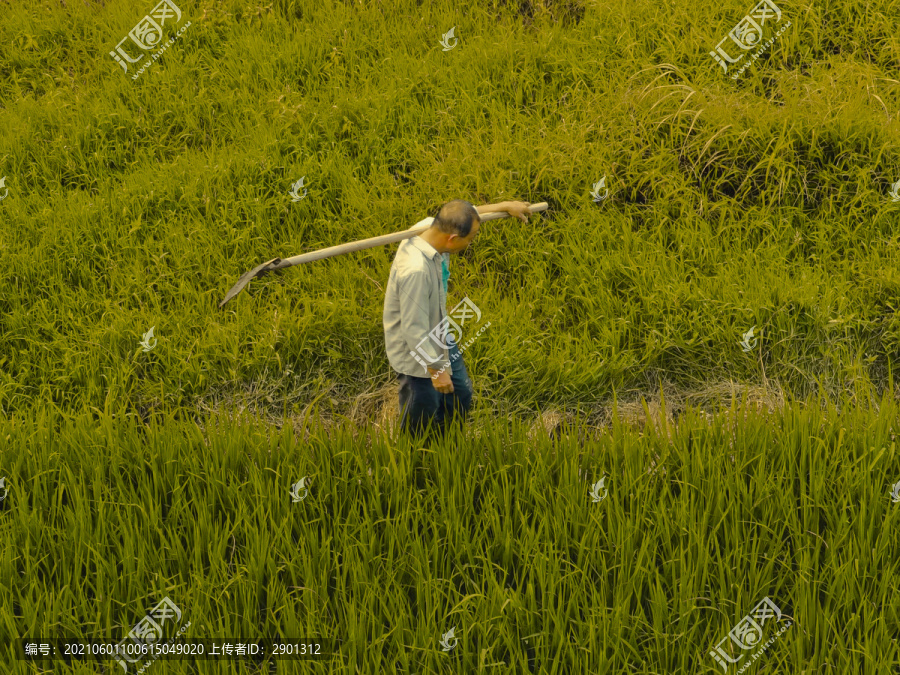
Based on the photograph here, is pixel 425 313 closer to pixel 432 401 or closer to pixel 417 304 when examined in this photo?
pixel 417 304

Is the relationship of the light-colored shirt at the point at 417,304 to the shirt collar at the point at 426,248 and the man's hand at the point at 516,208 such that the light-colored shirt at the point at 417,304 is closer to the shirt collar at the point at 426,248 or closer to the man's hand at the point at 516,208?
the shirt collar at the point at 426,248

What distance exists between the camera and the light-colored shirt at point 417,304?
10.3 feet

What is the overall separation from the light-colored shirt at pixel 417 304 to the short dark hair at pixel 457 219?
127 mm

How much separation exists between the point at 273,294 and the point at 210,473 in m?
→ 1.42

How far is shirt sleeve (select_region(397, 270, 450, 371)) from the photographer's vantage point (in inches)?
124

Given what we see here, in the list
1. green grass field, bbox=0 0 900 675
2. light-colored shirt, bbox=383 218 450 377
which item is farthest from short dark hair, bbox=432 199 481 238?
green grass field, bbox=0 0 900 675

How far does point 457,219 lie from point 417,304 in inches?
16.0

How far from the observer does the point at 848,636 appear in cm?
252

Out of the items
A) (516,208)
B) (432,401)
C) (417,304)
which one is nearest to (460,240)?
(417,304)

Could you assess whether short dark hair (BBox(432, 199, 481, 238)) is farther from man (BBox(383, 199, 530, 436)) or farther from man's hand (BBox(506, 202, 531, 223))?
man's hand (BBox(506, 202, 531, 223))

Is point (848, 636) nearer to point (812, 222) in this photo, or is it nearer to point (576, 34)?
point (812, 222)

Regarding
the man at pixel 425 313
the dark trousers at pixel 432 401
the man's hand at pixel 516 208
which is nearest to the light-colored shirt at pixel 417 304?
the man at pixel 425 313

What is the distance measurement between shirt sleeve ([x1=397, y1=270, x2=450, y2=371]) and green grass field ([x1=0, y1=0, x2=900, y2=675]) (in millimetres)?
406

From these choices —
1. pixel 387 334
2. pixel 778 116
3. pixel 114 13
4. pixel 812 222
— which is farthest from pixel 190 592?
pixel 114 13
